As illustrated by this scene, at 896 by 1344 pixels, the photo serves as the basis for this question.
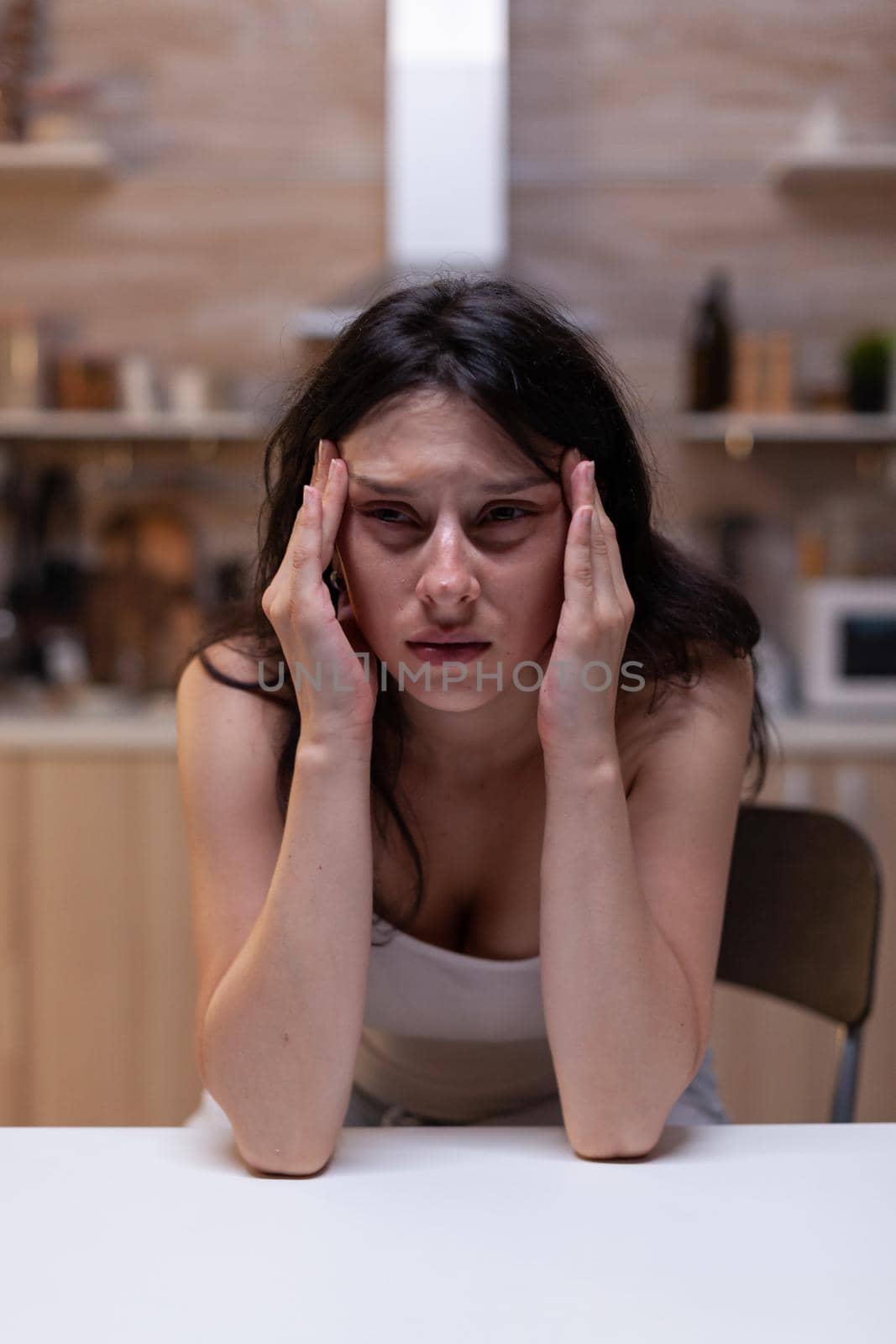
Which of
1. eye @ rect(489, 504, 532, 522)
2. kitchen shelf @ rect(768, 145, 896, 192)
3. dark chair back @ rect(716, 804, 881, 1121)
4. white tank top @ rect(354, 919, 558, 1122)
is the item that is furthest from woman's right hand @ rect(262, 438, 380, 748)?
kitchen shelf @ rect(768, 145, 896, 192)

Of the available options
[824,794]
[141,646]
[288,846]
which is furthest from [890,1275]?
[141,646]

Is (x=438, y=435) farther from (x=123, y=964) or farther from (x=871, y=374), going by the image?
(x=871, y=374)

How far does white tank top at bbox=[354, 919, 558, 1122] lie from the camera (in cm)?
111

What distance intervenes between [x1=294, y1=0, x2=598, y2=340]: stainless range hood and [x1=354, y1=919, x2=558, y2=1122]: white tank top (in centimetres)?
166

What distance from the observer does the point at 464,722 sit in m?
1.17

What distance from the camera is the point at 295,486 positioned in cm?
111

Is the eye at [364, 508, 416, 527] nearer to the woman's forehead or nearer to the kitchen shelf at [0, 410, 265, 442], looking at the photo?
the woman's forehead

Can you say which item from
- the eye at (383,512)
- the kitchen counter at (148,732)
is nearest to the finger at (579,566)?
the eye at (383,512)

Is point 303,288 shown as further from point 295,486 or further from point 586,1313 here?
point 586,1313

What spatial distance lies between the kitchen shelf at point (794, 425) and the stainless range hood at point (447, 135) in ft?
1.04

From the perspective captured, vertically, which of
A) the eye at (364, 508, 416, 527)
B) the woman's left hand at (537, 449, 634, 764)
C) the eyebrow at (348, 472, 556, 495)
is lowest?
the woman's left hand at (537, 449, 634, 764)

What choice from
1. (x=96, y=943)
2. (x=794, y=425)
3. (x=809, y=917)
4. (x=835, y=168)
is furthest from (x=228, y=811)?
(x=835, y=168)

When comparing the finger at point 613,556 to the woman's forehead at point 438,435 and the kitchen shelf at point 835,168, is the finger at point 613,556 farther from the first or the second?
the kitchen shelf at point 835,168

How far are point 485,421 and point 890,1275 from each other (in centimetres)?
61
